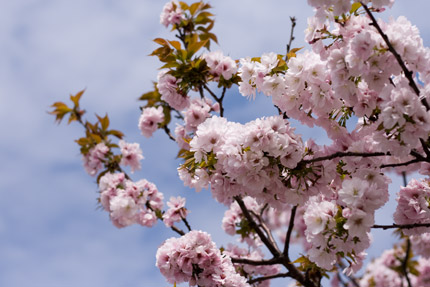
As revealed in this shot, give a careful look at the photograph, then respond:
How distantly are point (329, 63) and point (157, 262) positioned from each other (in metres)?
1.45

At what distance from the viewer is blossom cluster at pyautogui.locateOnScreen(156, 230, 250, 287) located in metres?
2.50

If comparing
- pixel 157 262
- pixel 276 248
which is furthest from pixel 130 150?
pixel 157 262

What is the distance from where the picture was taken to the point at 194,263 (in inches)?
99.2

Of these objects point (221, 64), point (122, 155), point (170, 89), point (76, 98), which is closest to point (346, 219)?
point (221, 64)

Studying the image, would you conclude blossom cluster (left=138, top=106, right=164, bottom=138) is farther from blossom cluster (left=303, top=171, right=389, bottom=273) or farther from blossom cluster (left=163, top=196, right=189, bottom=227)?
blossom cluster (left=303, top=171, right=389, bottom=273)

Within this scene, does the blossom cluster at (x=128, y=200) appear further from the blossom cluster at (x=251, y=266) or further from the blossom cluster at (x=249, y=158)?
the blossom cluster at (x=249, y=158)

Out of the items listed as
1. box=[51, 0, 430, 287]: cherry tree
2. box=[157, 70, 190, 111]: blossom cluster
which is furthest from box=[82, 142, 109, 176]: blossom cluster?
box=[51, 0, 430, 287]: cherry tree

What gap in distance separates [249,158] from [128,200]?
2448 mm

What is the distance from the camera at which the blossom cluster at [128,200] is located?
439 cm

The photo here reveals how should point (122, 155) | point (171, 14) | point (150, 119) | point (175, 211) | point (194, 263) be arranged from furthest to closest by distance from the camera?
1. point (122, 155)
2. point (150, 119)
3. point (171, 14)
4. point (175, 211)
5. point (194, 263)

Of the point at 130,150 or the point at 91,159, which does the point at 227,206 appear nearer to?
the point at 130,150

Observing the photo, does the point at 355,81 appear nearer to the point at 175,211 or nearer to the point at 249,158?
the point at 249,158

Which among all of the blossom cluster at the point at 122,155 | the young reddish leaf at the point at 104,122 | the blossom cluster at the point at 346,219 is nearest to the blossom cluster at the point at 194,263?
the blossom cluster at the point at 346,219

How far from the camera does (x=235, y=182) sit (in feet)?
8.17
